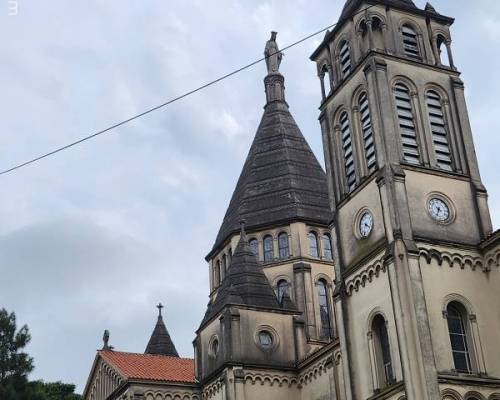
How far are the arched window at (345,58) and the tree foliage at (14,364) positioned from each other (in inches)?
634

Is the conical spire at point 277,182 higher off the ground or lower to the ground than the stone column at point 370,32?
higher

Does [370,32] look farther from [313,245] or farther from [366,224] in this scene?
[313,245]

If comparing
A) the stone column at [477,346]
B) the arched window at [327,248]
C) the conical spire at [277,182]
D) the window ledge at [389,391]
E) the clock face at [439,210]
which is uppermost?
the conical spire at [277,182]

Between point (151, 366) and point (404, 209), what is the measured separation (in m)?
16.8

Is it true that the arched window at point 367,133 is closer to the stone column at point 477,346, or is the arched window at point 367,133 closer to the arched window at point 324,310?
the stone column at point 477,346

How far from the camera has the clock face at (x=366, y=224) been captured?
102 ft

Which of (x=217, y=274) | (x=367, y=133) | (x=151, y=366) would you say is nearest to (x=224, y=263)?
(x=217, y=274)

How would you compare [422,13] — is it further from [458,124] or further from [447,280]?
[447,280]

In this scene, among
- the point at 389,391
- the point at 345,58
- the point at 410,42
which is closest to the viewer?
the point at 389,391

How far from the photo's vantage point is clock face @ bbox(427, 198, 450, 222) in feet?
99.7

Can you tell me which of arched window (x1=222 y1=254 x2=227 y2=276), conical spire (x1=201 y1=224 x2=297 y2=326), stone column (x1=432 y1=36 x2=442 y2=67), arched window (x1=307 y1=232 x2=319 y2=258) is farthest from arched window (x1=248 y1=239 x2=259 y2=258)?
stone column (x1=432 y1=36 x2=442 y2=67)

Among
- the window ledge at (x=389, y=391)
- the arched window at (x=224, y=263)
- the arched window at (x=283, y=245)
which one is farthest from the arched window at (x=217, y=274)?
the window ledge at (x=389, y=391)

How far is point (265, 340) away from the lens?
124 feet

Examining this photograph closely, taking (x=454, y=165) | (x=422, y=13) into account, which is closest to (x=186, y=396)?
(x=454, y=165)
